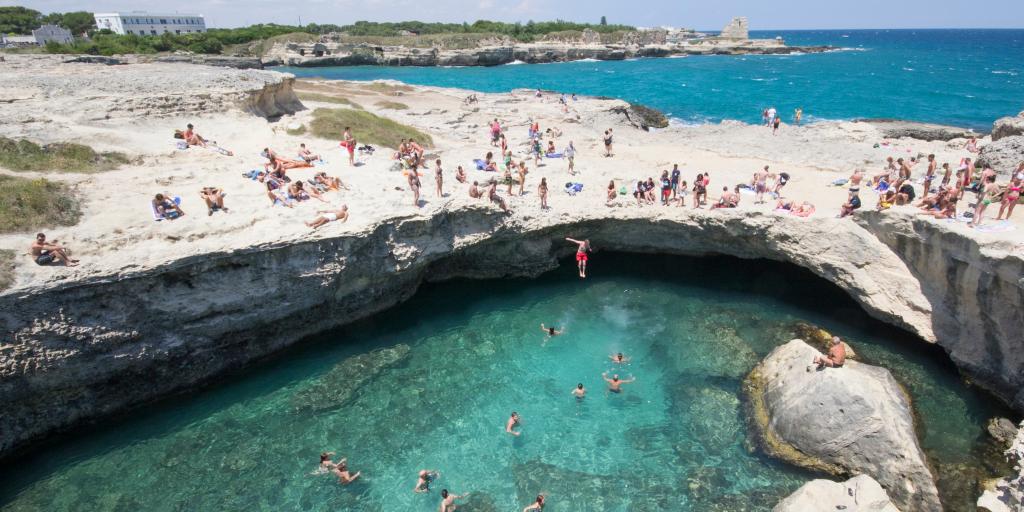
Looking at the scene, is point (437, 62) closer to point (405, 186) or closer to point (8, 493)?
point (405, 186)

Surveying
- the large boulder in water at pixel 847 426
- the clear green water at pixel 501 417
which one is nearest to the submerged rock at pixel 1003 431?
the clear green water at pixel 501 417

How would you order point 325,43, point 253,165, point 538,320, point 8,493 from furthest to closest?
1. point 325,43
2. point 253,165
3. point 538,320
4. point 8,493

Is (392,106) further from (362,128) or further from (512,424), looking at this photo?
(512,424)

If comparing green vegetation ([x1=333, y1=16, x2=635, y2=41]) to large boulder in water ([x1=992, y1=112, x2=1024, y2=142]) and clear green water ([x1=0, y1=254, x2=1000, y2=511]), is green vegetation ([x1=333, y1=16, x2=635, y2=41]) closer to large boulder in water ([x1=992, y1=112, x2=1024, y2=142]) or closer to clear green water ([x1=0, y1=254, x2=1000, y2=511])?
large boulder in water ([x1=992, y1=112, x2=1024, y2=142])

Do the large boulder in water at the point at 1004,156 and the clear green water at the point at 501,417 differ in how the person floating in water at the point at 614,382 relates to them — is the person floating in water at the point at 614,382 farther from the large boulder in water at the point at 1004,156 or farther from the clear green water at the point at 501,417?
the large boulder in water at the point at 1004,156

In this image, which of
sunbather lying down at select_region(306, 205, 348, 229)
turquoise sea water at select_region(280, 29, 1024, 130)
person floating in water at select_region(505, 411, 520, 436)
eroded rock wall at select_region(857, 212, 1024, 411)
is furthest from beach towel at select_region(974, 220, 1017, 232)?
turquoise sea water at select_region(280, 29, 1024, 130)

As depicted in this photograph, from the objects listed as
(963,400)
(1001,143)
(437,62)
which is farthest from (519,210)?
(437,62)

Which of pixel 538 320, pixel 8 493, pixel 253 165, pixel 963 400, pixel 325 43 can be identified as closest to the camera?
pixel 8 493

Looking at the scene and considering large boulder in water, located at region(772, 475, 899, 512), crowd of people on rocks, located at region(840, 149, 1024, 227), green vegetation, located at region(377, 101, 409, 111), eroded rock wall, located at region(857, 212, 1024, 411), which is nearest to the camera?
large boulder in water, located at region(772, 475, 899, 512)
